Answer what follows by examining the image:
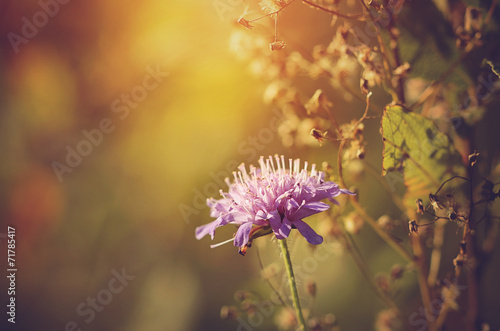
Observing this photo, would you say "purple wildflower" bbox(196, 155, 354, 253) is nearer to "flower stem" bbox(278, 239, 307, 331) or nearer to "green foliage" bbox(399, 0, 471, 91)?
"flower stem" bbox(278, 239, 307, 331)

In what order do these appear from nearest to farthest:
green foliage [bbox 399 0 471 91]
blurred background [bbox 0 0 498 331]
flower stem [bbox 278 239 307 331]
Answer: flower stem [bbox 278 239 307 331], green foliage [bbox 399 0 471 91], blurred background [bbox 0 0 498 331]

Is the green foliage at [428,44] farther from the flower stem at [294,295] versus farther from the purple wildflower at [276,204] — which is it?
the flower stem at [294,295]

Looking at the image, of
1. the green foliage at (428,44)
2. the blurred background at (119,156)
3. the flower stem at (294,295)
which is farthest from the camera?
the blurred background at (119,156)

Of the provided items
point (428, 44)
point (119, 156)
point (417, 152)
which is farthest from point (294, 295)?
point (119, 156)

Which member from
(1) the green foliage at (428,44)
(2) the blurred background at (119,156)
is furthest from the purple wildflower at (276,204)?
(2) the blurred background at (119,156)

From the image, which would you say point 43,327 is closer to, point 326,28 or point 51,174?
point 51,174

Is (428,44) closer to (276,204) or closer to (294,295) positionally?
(276,204)

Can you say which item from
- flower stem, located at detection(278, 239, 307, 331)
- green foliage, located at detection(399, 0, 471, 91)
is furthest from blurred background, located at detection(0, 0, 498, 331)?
flower stem, located at detection(278, 239, 307, 331)
